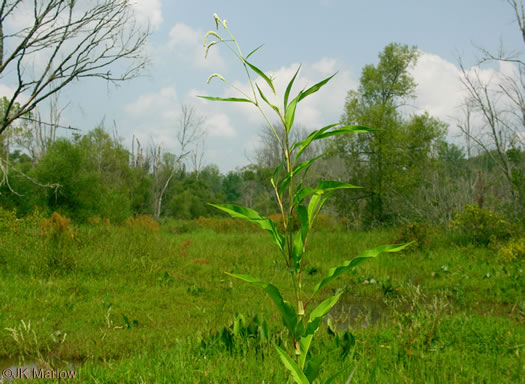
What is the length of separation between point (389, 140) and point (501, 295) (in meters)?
8.58

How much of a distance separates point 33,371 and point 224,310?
241 centimetres

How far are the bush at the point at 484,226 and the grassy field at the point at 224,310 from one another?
0.48m

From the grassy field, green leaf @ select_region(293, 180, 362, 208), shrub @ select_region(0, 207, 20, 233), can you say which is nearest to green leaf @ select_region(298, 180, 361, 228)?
green leaf @ select_region(293, 180, 362, 208)

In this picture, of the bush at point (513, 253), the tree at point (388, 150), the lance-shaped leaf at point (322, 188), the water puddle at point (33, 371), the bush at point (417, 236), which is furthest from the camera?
the tree at point (388, 150)

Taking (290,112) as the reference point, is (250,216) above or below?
below

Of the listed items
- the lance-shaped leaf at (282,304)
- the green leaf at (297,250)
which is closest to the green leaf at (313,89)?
the green leaf at (297,250)

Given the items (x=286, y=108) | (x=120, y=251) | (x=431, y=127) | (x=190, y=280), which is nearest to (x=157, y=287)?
(x=190, y=280)

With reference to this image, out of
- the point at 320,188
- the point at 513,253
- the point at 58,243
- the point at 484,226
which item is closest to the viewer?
the point at 320,188

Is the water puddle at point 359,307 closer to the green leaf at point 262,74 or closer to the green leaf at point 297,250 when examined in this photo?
the green leaf at point 297,250

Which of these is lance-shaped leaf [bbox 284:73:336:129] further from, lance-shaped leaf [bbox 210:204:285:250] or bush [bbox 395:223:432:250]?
bush [bbox 395:223:432:250]

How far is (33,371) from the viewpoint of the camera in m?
2.87

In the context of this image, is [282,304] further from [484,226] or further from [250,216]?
[484,226]

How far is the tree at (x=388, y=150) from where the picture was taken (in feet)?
44.0

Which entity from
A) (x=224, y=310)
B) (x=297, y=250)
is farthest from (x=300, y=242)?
(x=224, y=310)
